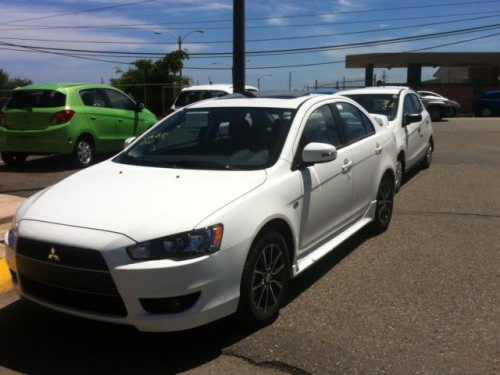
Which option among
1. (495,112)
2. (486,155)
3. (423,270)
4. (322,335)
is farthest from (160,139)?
(495,112)

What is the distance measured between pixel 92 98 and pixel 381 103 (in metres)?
5.84

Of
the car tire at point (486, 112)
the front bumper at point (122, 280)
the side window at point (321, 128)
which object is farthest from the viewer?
the car tire at point (486, 112)

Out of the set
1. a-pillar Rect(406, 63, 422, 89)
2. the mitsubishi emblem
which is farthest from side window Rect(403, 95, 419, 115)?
a-pillar Rect(406, 63, 422, 89)

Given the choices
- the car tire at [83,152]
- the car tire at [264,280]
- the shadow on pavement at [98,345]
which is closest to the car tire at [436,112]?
the car tire at [83,152]

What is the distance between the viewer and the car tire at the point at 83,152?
11.1 m

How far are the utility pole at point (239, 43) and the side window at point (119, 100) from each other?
3488 mm

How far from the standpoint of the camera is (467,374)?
3436 mm

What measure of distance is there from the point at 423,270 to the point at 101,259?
3130 mm

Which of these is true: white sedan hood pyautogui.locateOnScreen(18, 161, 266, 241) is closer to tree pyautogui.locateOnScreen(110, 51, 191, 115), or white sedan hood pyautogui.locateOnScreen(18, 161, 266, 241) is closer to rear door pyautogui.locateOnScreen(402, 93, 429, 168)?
rear door pyautogui.locateOnScreen(402, 93, 429, 168)

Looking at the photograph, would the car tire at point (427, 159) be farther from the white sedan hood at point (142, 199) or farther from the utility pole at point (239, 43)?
the white sedan hood at point (142, 199)

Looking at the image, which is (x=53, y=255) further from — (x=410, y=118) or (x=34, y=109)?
(x=34, y=109)

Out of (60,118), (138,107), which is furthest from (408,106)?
(60,118)

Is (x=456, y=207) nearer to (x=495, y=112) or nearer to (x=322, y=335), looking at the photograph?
(x=322, y=335)

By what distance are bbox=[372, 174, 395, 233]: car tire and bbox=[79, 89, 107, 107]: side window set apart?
7.01 metres
